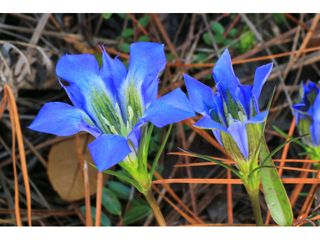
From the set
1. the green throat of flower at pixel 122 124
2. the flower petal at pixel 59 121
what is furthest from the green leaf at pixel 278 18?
the flower petal at pixel 59 121

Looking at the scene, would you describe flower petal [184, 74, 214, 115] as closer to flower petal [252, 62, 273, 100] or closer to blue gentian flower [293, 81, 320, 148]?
flower petal [252, 62, 273, 100]

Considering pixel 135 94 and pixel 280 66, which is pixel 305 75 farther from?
pixel 135 94

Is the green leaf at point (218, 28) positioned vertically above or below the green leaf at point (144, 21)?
below

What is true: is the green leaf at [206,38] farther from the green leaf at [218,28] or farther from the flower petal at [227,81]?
the flower petal at [227,81]

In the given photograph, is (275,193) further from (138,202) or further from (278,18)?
(278,18)

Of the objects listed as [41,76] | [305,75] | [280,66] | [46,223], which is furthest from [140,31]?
[46,223]

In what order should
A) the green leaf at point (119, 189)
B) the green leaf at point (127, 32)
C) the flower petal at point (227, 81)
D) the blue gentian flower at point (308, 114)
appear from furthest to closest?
the green leaf at point (127, 32) → the green leaf at point (119, 189) → the blue gentian flower at point (308, 114) → the flower petal at point (227, 81)

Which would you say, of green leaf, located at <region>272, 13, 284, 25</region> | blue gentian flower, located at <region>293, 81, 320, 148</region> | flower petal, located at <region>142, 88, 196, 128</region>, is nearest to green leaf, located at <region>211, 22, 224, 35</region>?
green leaf, located at <region>272, 13, 284, 25</region>
